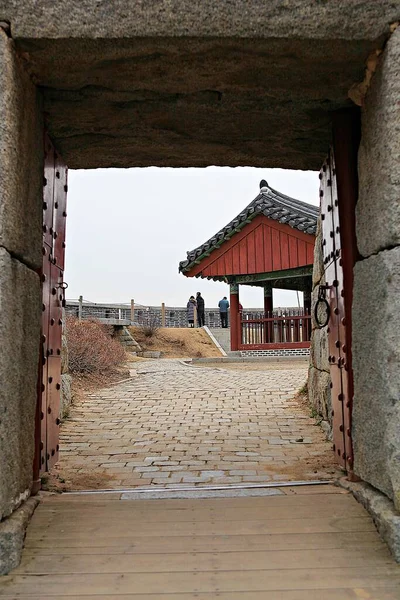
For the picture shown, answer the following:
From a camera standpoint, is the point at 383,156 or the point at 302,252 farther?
the point at 302,252

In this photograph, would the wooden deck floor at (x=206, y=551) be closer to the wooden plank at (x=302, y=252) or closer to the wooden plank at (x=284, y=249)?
the wooden plank at (x=302, y=252)

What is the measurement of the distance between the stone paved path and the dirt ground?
10.8 meters

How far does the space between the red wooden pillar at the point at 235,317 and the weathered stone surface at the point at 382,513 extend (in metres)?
12.8

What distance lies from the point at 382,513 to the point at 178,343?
18.4m

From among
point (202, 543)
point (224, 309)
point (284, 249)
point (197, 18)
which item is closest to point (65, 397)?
point (202, 543)

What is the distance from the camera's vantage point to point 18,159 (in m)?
2.45

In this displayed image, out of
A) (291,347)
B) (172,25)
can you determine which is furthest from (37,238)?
(291,347)

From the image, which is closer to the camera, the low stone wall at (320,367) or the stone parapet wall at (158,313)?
the low stone wall at (320,367)

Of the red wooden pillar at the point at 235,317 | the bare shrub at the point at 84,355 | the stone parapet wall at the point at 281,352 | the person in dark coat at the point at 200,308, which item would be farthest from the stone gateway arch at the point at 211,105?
the person in dark coat at the point at 200,308

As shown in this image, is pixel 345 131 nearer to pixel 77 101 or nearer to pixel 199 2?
pixel 199 2

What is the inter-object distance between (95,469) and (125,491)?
2.68 feet

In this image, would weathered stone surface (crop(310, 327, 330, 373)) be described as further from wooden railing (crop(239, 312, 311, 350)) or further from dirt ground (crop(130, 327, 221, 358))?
dirt ground (crop(130, 327, 221, 358))

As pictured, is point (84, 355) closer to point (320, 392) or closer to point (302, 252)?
point (320, 392)

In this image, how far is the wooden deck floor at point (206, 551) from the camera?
204 cm
